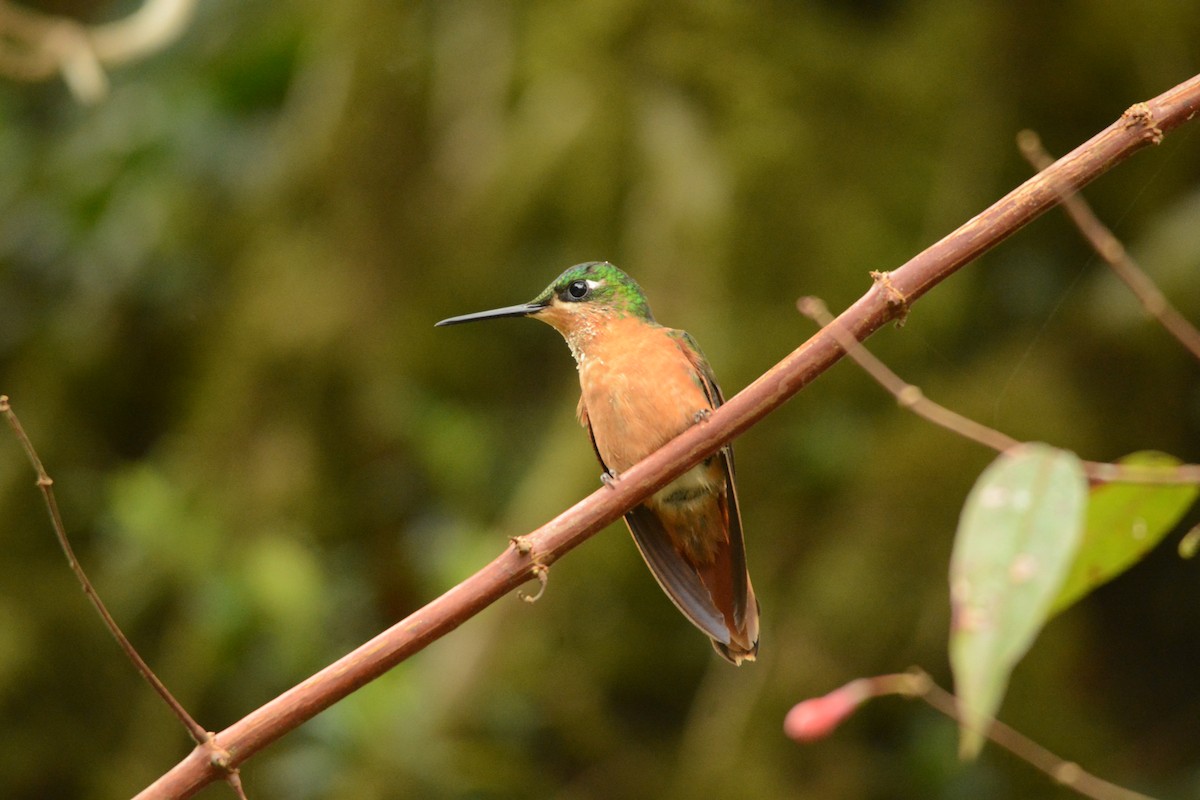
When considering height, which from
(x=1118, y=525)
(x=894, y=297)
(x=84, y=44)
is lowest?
(x=1118, y=525)

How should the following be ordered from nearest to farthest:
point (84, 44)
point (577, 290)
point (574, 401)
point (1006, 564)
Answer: point (1006, 564), point (577, 290), point (84, 44), point (574, 401)

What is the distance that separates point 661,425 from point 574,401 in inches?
52.8

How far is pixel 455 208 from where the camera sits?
3.98m

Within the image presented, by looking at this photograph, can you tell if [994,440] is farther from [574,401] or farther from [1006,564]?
[574,401]

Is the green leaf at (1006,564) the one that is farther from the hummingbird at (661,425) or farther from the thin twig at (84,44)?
the thin twig at (84,44)

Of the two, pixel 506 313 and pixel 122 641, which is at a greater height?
pixel 506 313

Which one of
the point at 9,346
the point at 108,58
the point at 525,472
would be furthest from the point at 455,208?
the point at 9,346

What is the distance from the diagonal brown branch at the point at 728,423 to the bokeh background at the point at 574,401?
1790mm

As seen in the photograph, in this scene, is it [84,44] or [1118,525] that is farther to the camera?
[84,44]

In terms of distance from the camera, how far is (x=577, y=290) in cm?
234

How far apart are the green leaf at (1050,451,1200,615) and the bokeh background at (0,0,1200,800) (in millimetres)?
1769

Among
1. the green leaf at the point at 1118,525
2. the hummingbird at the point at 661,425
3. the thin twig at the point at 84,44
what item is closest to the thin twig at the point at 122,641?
the green leaf at the point at 1118,525

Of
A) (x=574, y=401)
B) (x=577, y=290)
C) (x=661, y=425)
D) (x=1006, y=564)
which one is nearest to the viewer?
(x=1006, y=564)

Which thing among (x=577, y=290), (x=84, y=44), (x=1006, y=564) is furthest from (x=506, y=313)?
(x=84, y=44)
